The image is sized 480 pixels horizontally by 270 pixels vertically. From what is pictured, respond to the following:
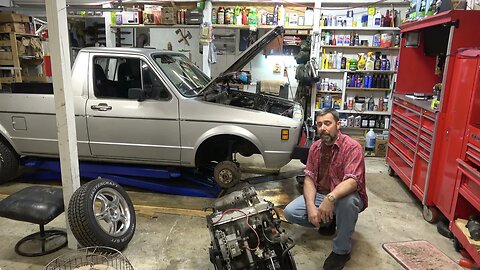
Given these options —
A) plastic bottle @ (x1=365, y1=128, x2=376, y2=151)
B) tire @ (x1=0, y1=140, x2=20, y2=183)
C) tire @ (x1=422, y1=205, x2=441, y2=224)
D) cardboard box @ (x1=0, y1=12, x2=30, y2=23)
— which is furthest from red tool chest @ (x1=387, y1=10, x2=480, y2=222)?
cardboard box @ (x1=0, y1=12, x2=30, y2=23)

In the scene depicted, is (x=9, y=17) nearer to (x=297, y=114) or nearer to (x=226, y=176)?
(x=226, y=176)

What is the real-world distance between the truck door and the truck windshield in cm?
19

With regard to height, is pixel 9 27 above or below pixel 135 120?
above

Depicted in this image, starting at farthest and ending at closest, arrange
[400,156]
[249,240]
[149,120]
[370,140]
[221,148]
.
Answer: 1. [370,140]
2. [400,156]
3. [221,148]
4. [149,120]
5. [249,240]

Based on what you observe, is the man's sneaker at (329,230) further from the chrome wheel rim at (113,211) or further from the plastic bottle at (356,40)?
the plastic bottle at (356,40)

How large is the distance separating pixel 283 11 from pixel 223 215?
4.93 metres

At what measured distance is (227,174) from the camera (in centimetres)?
403

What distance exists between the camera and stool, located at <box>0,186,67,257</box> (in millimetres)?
2834

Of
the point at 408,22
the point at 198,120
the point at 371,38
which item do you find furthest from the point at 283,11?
the point at 198,120

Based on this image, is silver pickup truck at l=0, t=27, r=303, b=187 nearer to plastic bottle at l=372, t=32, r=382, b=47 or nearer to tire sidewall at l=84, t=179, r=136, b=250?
tire sidewall at l=84, t=179, r=136, b=250

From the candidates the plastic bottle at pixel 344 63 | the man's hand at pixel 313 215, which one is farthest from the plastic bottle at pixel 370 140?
the man's hand at pixel 313 215

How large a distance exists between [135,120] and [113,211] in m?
1.22

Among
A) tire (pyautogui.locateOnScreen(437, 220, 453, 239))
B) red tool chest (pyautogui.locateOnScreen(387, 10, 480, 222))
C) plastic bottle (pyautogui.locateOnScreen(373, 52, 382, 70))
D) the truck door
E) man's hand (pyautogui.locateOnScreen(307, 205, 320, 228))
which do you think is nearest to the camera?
man's hand (pyautogui.locateOnScreen(307, 205, 320, 228))

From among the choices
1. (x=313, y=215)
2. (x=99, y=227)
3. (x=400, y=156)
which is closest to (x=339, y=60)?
(x=400, y=156)
